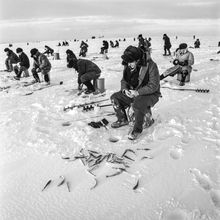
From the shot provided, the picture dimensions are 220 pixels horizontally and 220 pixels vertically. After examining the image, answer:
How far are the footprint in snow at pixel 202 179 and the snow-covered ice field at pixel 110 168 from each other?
12mm

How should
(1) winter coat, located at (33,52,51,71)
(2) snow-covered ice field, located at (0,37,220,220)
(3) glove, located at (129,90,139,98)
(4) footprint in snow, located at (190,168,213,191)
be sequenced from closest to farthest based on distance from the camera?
(2) snow-covered ice field, located at (0,37,220,220) → (4) footprint in snow, located at (190,168,213,191) → (3) glove, located at (129,90,139,98) → (1) winter coat, located at (33,52,51,71)

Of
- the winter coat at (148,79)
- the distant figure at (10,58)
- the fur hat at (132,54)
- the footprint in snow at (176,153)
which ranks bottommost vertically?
the footprint in snow at (176,153)

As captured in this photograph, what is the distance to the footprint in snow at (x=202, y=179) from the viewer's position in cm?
297

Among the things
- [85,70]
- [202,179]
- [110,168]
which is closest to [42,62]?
[85,70]

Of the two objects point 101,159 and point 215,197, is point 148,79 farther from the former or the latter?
point 215,197

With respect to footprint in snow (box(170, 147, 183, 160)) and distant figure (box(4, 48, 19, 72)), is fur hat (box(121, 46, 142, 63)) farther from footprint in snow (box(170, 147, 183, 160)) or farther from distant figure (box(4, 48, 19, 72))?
distant figure (box(4, 48, 19, 72))

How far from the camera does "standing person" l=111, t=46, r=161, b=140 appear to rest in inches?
155

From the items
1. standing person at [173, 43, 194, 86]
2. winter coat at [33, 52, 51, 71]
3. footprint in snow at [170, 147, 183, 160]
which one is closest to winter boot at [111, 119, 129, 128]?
footprint in snow at [170, 147, 183, 160]

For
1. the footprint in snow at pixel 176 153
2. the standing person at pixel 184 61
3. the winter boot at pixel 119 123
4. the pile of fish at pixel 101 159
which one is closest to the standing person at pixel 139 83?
the winter boot at pixel 119 123

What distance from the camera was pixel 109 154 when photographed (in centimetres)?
373

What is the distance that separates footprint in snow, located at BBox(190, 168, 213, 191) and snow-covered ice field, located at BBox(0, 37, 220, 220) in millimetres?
12

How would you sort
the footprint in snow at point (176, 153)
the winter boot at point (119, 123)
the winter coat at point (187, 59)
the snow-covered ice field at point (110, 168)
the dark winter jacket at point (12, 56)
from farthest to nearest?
1. the dark winter jacket at point (12, 56)
2. the winter coat at point (187, 59)
3. the winter boot at point (119, 123)
4. the footprint in snow at point (176, 153)
5. the snow-covered ice field at point (110, 168)

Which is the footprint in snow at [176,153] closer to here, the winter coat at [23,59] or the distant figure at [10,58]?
the winter coat at [23,59]

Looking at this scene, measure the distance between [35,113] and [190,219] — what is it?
4.27 meters
